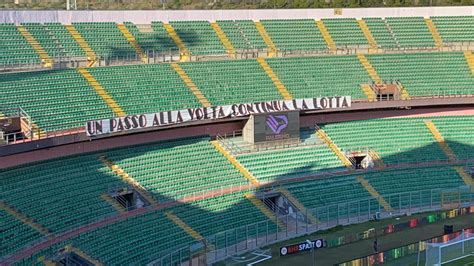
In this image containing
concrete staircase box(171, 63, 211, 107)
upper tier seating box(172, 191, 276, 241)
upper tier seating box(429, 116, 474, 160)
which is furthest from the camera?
upper tier seating box(429, 116, 474, 160)

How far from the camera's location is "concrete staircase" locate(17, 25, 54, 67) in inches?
1884

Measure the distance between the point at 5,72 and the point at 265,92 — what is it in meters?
18.8

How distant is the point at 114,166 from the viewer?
43.3 metres

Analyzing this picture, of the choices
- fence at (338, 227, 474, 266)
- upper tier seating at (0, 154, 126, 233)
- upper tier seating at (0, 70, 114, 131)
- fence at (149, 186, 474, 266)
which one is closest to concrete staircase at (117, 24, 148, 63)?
upper tier seating at (0, 70, 114, 131)

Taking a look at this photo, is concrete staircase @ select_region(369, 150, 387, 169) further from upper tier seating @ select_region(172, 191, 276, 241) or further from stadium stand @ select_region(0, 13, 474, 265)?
upper tier seating @ select_region(172, 191, 276, 241)

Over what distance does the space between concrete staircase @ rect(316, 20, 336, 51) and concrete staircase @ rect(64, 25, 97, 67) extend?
20728 millimetres

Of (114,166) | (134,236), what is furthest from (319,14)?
(134,236)

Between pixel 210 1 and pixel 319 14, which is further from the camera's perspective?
pixel 210 1

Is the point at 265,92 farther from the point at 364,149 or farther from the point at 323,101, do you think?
the point at 364,149

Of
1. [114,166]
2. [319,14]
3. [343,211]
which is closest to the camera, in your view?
[114,166]

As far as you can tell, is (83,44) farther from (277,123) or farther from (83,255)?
(83,255)

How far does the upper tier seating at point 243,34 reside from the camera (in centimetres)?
5831

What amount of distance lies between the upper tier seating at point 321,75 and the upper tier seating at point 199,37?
4569mm

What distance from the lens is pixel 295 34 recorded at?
6100cm
